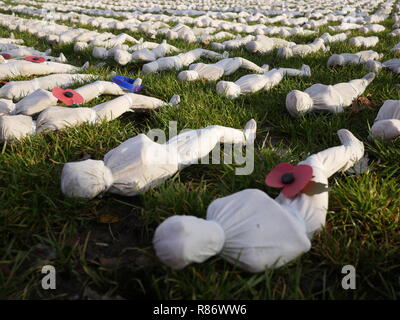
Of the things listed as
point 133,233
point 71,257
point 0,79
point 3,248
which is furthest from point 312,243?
point 0,79

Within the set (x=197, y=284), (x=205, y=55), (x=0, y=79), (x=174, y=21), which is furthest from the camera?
(x=174, y=21)

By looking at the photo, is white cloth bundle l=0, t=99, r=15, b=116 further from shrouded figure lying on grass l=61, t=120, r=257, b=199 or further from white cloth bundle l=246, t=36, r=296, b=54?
white cloth bundle l=246, t=36, r=296, b=54

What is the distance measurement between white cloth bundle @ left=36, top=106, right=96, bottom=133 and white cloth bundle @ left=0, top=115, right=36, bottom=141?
0.05 meters

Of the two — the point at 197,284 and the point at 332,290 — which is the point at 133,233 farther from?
the point at 332,290

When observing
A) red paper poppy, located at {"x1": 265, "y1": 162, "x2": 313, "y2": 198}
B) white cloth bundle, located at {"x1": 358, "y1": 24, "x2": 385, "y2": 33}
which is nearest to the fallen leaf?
red paper poppy, located at {"x1": 265, "y1": 162, "x2": 313, "y2": 198}

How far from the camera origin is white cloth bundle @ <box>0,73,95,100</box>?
2.63m

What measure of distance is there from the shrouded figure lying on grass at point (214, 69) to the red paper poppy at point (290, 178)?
5.67 feet

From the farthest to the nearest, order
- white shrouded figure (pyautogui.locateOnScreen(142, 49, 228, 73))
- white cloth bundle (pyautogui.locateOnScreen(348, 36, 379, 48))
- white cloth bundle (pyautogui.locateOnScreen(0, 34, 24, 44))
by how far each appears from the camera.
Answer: white cloth bundle (pyautogui.locateOnScreen(0, 34, 24, 44))
white cloth bundle (pyautogui.locateOnScreen(348, 36, 379, 48))
white shrouded figure (pyautogui.locateOnScreen(142, 49, 228, 73))

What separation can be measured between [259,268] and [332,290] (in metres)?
0.27

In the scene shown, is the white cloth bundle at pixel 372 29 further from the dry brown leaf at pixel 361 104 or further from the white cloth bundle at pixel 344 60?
the dry brown leaf at pixel 361 104

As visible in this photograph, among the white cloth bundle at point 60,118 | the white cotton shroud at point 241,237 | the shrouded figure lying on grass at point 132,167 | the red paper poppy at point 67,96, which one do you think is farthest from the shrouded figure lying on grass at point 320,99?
the red paper poppy at point 67,96

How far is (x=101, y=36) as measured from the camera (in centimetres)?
501

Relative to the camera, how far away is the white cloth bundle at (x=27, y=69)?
3.21m

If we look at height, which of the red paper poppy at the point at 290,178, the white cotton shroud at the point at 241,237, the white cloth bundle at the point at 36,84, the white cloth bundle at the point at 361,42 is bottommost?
the white cotton shroud at the point at 241,237
